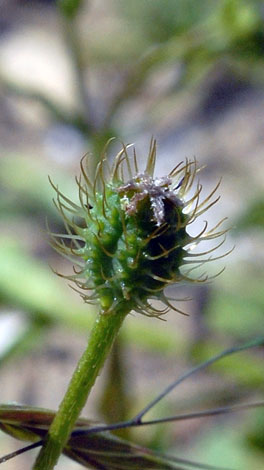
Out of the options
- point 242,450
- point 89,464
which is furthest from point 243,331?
point 89,464

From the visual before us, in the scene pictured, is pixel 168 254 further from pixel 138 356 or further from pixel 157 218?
pixel 138 356

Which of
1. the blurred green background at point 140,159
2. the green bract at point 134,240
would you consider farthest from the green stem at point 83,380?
the blurred green background at point 140,159

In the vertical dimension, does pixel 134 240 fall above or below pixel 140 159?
below

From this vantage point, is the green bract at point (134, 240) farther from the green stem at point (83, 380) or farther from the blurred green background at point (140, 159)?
the blurred green background at point (140, 159)

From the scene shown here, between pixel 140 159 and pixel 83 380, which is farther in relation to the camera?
pixel 140 159

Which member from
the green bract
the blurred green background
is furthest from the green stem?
the blurred green background

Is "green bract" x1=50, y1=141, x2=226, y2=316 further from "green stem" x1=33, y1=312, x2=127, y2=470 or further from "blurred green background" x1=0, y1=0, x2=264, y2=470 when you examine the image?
"blurred green background" x1=0, y1=0, x2=264, y2=470

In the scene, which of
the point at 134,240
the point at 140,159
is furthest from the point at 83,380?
the point at 140,159

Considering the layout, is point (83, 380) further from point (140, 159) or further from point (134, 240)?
point (140, 159)
